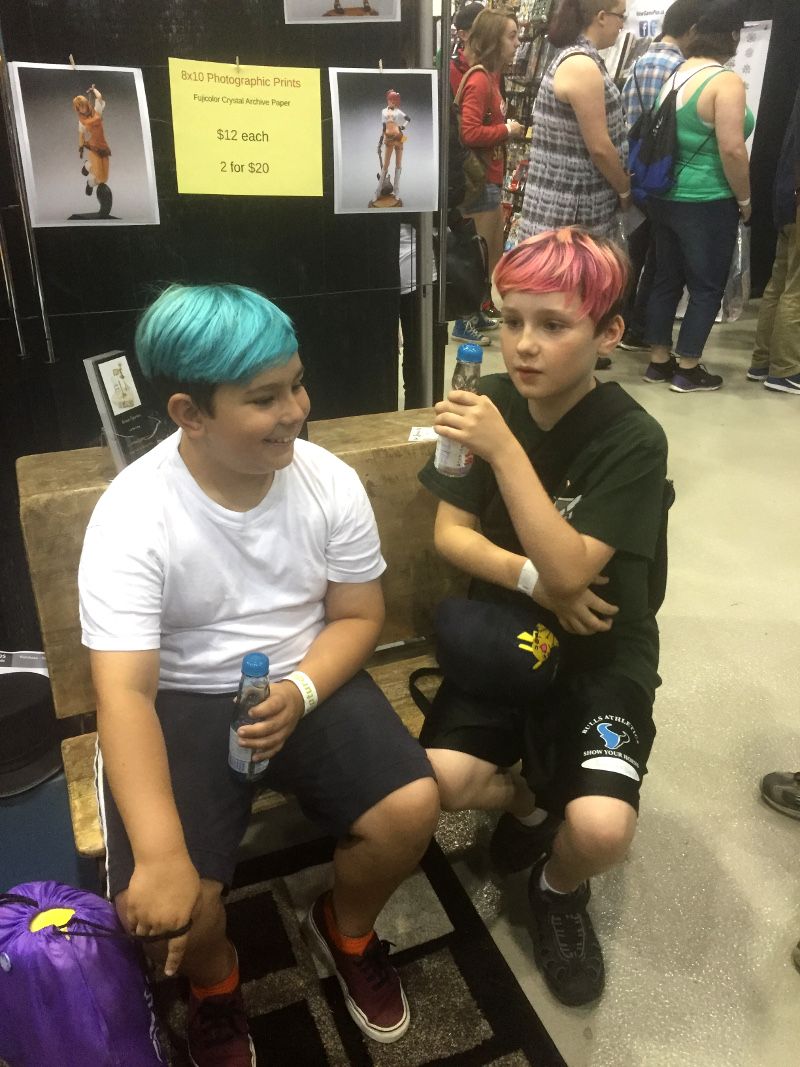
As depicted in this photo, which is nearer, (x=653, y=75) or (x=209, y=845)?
(x=209, y=845)

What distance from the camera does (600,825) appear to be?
1.14m

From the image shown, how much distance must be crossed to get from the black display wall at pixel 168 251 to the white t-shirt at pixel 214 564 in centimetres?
54

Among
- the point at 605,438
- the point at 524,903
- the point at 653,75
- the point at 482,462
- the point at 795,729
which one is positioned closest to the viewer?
the point at 605,438

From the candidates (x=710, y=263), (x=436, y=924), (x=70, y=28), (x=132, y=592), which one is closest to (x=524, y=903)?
(x=436, y=924)

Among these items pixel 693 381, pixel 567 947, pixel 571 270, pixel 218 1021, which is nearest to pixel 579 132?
pixel 571 270

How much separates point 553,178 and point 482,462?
1725mm

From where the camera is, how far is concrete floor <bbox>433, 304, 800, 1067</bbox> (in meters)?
1.24

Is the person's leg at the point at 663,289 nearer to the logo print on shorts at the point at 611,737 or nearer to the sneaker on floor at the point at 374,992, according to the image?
the logo print on shorts at the point at 611,737

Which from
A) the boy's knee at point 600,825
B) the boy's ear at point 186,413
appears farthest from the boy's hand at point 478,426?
→ the boy's knee at point 600,825

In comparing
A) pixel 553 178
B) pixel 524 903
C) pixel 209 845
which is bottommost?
pixel 524 903

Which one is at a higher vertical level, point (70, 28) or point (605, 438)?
point (70, 28)

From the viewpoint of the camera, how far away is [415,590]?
1.62 meters

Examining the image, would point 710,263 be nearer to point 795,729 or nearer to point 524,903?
point 795,729

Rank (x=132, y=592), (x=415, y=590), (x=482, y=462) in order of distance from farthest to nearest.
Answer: (x=415, y=590) < (x=482, y=462) < (x=132, y=592)
